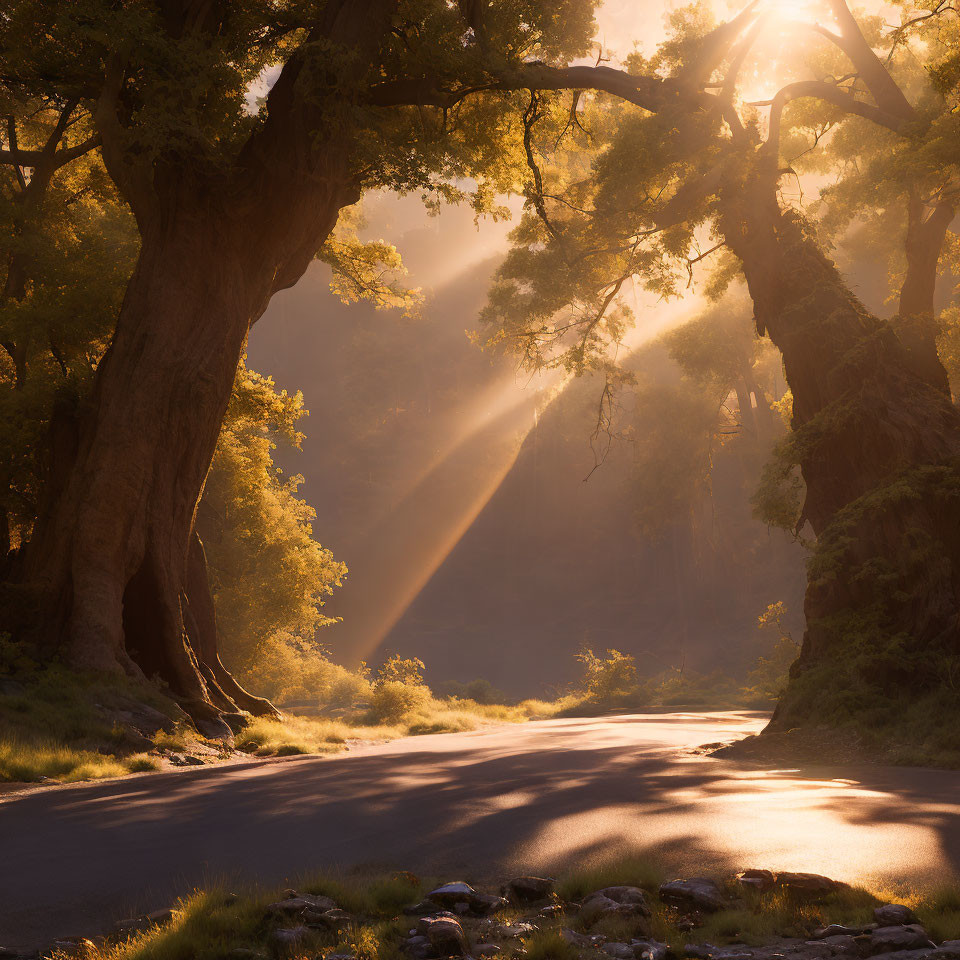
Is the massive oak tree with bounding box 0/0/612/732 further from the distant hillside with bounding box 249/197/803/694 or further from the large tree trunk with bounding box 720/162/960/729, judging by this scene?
the distant hillside with bounding box 249/197/803/694

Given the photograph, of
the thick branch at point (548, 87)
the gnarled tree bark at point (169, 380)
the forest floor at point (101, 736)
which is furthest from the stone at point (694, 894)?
the thick branch at point (548, 87)

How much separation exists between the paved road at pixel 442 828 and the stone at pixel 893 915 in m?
0.51

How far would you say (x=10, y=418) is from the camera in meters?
14.4

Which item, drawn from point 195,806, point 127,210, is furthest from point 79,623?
point 127,210

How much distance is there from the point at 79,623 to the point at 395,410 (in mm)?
71903

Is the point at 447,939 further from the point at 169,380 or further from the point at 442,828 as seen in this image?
the point at 169,380

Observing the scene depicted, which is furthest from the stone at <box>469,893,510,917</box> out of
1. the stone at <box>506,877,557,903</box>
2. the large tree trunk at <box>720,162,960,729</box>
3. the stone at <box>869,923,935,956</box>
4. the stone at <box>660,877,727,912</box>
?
the large tree trunk at <box>720,162,960,729</box>

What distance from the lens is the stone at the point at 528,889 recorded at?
4.02 m

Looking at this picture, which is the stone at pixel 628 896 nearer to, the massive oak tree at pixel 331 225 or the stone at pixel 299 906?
the stone at pixel 299 906

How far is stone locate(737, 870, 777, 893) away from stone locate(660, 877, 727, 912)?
13cm

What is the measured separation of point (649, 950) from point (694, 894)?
0.54 metres

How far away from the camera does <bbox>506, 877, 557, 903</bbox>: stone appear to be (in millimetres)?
4020

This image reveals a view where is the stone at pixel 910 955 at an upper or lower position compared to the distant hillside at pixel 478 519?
lower

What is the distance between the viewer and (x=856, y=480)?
13484 mm
